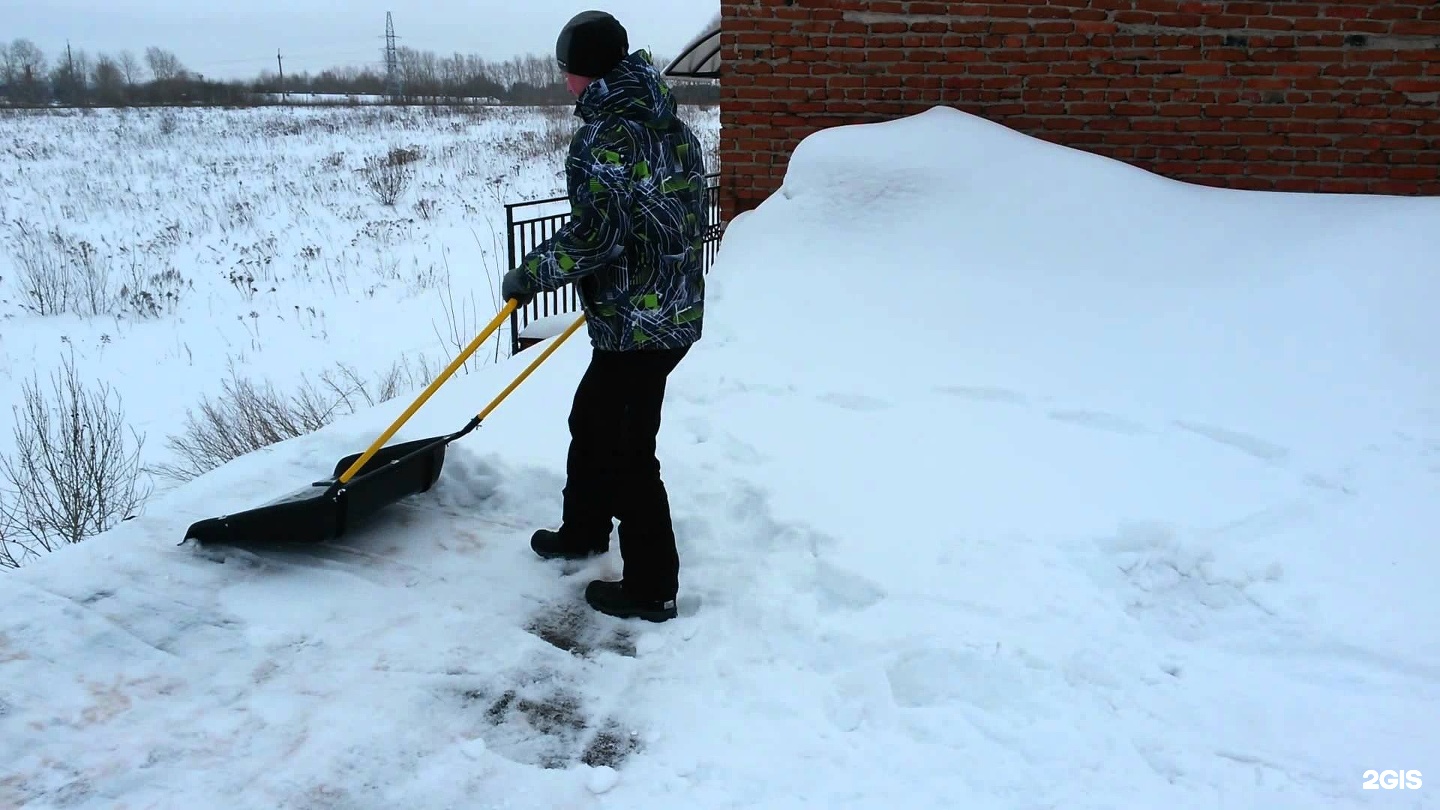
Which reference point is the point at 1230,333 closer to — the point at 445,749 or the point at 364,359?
the point at 445,749

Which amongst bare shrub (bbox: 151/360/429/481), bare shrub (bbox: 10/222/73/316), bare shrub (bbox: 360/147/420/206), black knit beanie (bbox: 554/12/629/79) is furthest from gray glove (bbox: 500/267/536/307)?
bare shrub (bbox: 360/147/420/206)

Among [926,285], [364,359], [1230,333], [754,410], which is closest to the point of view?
[754,410]

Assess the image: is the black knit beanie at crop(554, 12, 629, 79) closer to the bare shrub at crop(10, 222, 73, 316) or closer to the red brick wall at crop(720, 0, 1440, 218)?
the red brick wall at crop(720, 0, 1440, 218)

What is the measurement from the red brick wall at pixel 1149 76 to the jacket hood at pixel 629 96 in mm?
4293

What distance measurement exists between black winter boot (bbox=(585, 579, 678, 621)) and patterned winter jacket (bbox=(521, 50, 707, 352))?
778 millimetres

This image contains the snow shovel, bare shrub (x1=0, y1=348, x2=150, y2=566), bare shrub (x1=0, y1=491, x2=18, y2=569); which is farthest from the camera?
bare shrub (x1=0, y1=348, x2=150, y2=566)

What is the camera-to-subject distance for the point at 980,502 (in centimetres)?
331

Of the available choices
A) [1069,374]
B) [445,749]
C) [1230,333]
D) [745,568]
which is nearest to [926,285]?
[1069,374]

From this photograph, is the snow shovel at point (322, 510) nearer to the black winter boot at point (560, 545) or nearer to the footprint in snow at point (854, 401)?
the black winter boot at point (560, 545)

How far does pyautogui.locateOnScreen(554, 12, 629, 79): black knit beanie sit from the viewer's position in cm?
254

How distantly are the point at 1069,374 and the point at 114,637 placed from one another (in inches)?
150

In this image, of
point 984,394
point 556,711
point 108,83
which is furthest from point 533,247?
point 108,83

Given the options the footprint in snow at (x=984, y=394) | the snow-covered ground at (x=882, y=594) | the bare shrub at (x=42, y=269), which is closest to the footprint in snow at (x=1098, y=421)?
the snow-covered ground at (x=882, y=594)

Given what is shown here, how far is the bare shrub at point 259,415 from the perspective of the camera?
19.1 feet
